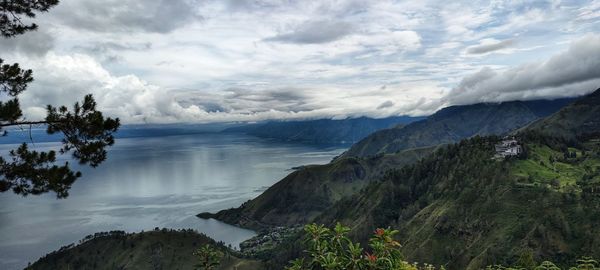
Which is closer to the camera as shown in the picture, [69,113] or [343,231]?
[343,231]

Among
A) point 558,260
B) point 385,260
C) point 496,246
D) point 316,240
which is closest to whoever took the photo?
point 385,260

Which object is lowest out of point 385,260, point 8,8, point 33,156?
point 385,260

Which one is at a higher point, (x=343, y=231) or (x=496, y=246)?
(x=343, y=231)

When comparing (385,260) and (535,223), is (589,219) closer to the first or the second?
(535,223)

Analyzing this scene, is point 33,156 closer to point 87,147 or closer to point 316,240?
point 87,147

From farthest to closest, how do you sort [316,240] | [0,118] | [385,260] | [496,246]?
[496,246]
[0,118]
[316,240]
[385,260]

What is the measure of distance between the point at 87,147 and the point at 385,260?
21.9 m

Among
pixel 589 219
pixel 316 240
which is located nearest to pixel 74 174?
pixel 316 240

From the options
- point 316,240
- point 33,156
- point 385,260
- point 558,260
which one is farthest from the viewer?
point 558,260

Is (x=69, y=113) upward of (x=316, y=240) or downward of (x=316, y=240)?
upward

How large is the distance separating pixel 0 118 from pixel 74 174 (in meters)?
6.58

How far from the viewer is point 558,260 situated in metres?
180

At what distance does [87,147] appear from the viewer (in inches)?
1061

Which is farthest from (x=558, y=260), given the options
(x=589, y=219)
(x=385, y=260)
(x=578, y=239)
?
(x=385, y=260)
